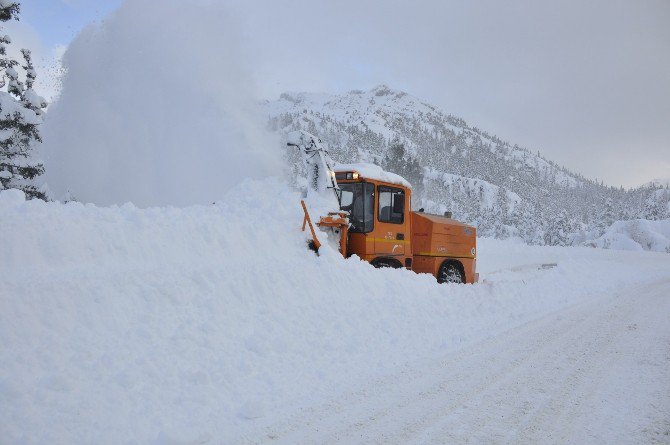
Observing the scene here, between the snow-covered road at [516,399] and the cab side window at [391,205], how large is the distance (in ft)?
12.6

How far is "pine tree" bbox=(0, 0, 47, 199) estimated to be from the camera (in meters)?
12.3

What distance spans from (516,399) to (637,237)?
64020mm

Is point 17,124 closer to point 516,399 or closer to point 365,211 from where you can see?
point 365,211

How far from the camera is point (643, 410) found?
12.2 feet

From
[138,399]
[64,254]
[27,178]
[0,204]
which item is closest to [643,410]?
[138,399]

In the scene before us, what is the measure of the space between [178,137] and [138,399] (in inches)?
637

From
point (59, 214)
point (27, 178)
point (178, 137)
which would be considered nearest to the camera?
point (59, 214)

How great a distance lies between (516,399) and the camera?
3.97m

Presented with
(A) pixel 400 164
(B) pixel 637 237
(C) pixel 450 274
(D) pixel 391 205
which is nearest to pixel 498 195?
(B) pixel 637 237

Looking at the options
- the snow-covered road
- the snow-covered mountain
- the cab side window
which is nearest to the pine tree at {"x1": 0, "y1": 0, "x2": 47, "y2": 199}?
the cab side window

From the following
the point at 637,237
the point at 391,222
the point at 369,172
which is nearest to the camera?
the point at 369,172

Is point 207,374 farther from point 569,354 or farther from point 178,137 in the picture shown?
point 178,137

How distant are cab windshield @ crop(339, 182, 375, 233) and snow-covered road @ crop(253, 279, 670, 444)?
3750 mm

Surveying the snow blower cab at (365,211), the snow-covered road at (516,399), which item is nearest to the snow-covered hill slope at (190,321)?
the snow-covered road at (516,399)
